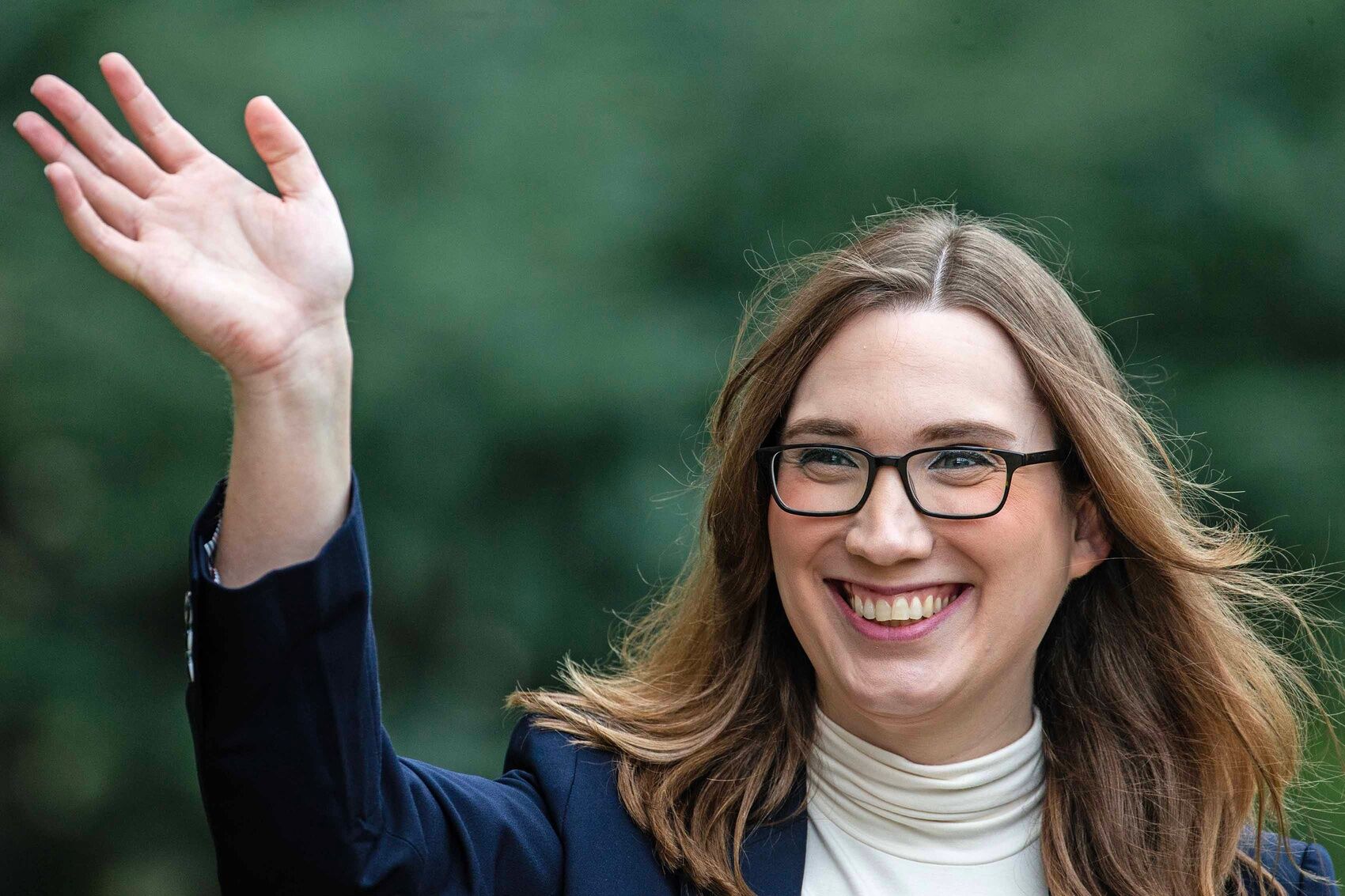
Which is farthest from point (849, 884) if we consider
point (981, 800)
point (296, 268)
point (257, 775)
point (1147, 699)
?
point (296, 268)

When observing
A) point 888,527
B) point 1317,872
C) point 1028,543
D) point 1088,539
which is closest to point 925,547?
point 888,527

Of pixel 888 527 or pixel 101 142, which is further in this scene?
pixel 888 527

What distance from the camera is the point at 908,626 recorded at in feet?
7.44

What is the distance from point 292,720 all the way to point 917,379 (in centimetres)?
97

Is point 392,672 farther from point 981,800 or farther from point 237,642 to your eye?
point 237,642

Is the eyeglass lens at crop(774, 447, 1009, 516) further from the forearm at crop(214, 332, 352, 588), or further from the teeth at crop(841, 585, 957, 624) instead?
the forearm at crop(214, 332, 352, 588)

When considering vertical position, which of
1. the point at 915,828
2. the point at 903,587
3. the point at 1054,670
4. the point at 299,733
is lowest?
the point at 915,828

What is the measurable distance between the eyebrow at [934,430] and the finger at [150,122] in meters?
0.92

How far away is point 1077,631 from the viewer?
103 inches

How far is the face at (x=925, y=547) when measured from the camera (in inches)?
88.8

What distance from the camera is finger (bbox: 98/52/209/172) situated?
Result: 1.69m

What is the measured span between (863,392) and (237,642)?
953 millimetres

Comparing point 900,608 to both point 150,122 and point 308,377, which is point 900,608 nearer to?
point 308,377

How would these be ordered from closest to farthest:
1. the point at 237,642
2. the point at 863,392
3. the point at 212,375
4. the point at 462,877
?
the point at 237,642
the point at 462,877
the point at 863,392
the point at 212,375
